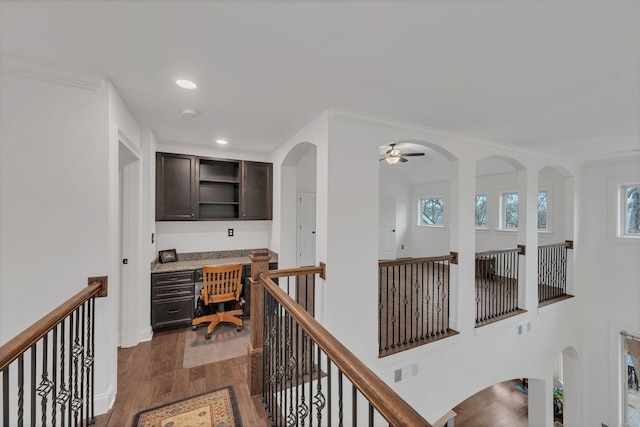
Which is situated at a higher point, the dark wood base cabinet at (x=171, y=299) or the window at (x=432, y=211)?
the window at (x=432, y=211)

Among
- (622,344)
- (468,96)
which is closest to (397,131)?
(468,96)

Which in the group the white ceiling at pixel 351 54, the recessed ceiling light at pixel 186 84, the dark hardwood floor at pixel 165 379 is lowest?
the dark hardwood floor at pixel 165 379

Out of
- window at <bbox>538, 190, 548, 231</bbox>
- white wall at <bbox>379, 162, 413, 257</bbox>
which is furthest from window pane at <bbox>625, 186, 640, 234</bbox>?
white wall at <bbox>379, 162, 413, 257</bbox>

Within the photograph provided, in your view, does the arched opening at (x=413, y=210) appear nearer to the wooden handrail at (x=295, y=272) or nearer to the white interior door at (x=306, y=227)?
the white interior door at (x=306, y=227)

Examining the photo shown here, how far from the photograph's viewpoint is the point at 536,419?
Result: 437 centimetres

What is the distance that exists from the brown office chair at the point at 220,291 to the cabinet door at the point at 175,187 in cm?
105

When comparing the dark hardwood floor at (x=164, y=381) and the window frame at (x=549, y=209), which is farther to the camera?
the window frame at (x=549, y=209)

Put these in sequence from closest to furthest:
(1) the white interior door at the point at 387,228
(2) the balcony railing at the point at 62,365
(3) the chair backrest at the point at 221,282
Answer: (2) the balcony railing at the point at 62,365, (3) the chair backrest at the point at 221,282, (1) the white interior door at the point at 387,228

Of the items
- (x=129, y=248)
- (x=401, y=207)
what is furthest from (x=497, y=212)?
(x=129, y=248)

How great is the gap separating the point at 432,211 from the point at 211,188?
21.4 ft

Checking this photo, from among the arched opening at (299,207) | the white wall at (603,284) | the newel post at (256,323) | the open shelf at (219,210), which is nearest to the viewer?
the newel post at (256,323)

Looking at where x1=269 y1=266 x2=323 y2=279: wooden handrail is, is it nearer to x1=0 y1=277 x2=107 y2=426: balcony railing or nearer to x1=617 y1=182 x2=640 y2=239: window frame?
x1=0 y1=277 x2=107 y2=426: balcony railing

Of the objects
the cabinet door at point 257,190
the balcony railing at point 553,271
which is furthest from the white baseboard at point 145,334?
the balcony railing at point 553,271

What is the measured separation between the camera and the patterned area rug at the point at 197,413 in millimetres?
1915
